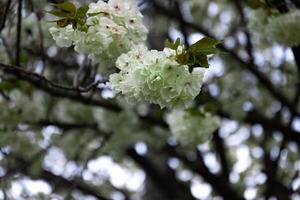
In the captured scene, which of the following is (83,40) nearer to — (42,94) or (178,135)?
(178,135)

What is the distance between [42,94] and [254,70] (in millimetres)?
1859

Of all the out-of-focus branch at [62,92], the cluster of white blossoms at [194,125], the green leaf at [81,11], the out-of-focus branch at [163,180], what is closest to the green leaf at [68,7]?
the green leaf at [81,11]

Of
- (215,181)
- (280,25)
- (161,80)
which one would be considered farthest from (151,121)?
(161,80)

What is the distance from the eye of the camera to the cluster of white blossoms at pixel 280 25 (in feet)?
9.65

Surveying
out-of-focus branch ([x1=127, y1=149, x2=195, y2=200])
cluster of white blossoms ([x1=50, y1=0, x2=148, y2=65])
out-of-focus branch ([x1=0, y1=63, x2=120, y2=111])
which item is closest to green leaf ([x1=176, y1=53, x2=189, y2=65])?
cluster of white blossoms ([x1=50, y1=0, x2=148, y2=65])

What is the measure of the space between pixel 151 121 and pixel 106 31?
109 inches

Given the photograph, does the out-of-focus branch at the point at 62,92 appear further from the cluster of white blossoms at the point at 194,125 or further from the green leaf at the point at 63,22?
the green leaf at the point at 63,22

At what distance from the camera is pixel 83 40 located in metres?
1.89

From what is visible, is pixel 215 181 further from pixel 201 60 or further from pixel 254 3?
pixel 201 60

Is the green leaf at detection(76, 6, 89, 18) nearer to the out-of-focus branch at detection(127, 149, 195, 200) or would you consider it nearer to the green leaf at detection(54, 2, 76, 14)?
the green leaf at detection(54, 2, 76, 14)

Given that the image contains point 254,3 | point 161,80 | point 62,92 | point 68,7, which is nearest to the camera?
point 161,80

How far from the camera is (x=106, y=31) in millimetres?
1885

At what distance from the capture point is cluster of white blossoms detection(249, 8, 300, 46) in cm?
294

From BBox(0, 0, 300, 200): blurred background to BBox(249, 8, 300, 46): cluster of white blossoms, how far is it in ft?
0.09
